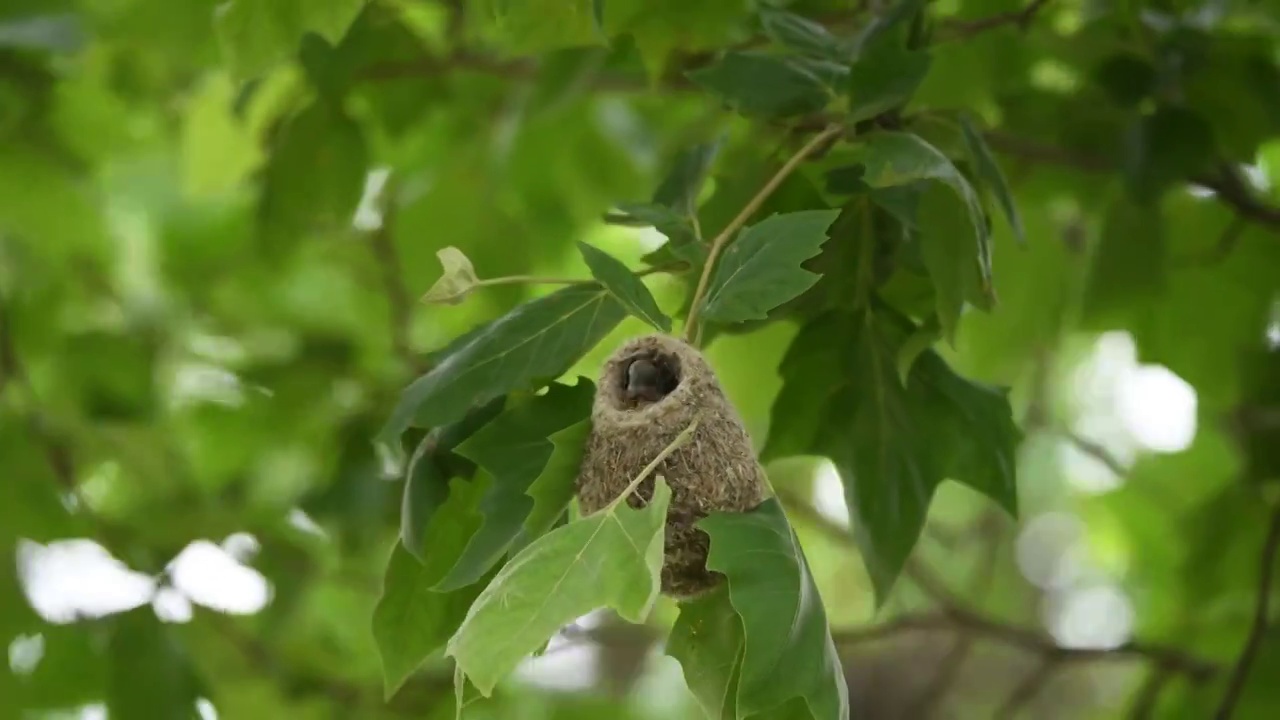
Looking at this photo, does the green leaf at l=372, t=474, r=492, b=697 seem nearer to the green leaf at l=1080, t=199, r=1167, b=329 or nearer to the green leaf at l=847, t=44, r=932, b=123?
the green leaf at l=847, t=44, r=932, b=123

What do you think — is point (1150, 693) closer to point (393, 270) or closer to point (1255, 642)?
point (1255, 642)

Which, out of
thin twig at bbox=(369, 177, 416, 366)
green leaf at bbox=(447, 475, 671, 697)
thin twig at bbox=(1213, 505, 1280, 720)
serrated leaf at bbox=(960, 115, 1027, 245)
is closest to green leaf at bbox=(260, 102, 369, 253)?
thin twig at bbox=(369, 177, 416, 366)

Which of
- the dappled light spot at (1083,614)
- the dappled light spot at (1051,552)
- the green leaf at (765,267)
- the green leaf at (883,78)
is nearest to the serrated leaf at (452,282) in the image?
the green leaf at (765,267)

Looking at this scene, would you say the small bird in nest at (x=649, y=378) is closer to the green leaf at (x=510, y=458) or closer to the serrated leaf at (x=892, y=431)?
the green leaf at (x=510, y=458)

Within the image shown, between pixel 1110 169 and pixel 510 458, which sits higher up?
pixel 510 458

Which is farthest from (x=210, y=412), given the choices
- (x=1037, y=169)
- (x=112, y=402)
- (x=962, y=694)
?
(x=962, y=694)

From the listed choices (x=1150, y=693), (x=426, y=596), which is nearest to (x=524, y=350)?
(x=426, y=596)
